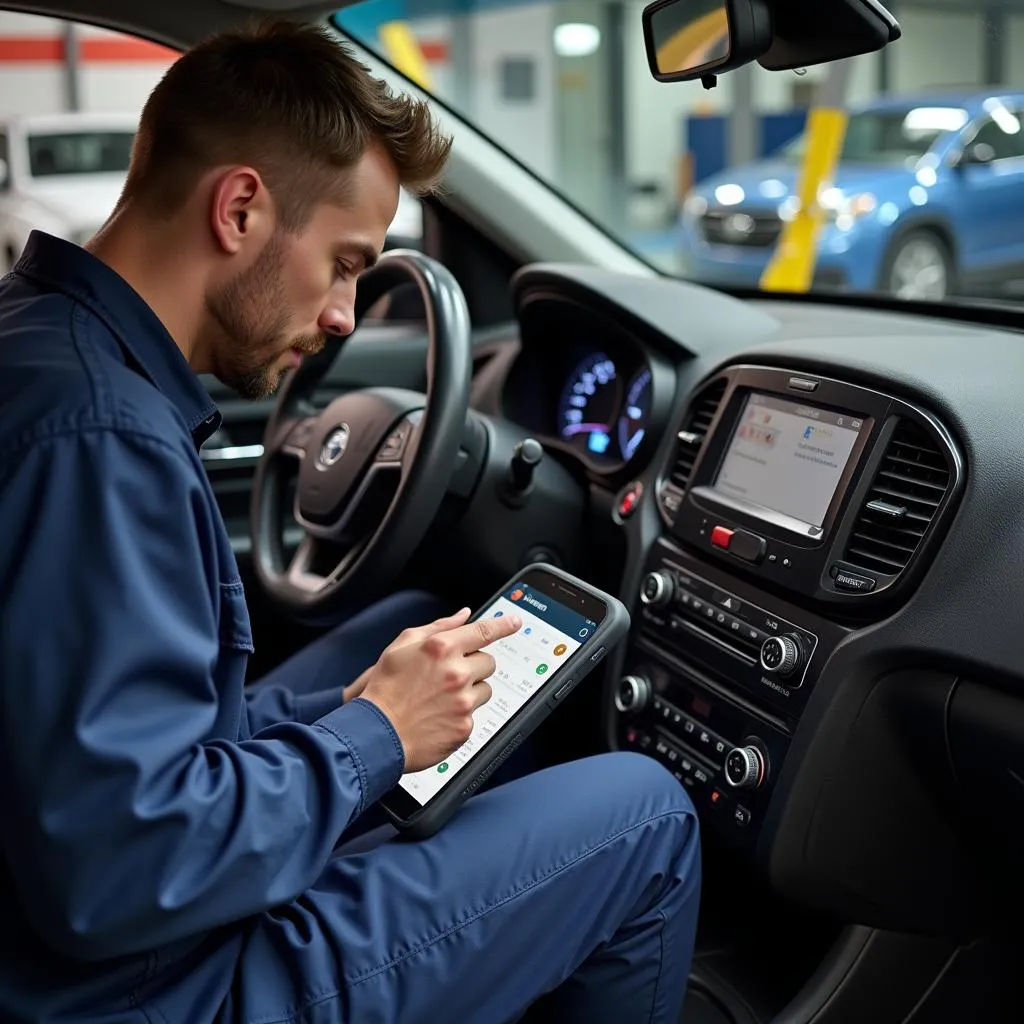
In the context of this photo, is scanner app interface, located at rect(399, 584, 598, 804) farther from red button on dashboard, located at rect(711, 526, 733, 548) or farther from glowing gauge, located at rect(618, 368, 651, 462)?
glowing gauge, located at rect(618, 368, 651, 462)

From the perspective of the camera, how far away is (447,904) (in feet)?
4.00

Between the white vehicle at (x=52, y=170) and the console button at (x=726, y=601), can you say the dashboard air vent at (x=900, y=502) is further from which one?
the white vehicle at (x=52, y=170)

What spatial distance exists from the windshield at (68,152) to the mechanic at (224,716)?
2.39 metres

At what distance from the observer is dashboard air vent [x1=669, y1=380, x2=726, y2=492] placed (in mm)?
1942

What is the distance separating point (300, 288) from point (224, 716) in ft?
1.23

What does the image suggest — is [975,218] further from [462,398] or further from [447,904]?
[447,904]

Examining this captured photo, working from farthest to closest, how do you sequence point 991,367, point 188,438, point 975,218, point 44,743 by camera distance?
point 975,218 < point 991,367 < point 188,438 < point 44,743

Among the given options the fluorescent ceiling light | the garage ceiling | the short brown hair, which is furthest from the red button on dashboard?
the fluorescent ceiling light

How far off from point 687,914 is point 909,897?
42cm

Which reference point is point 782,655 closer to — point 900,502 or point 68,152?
point 900,502

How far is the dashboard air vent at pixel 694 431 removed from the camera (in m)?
1.94

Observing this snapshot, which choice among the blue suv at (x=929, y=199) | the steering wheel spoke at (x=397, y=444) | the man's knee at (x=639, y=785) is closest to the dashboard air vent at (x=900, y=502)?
the man's knee at (x=639, y=785)

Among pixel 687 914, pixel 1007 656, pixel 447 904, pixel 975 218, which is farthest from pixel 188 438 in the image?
pixel 975 218

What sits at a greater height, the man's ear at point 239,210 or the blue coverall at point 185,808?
the man's ear at point 239,210
